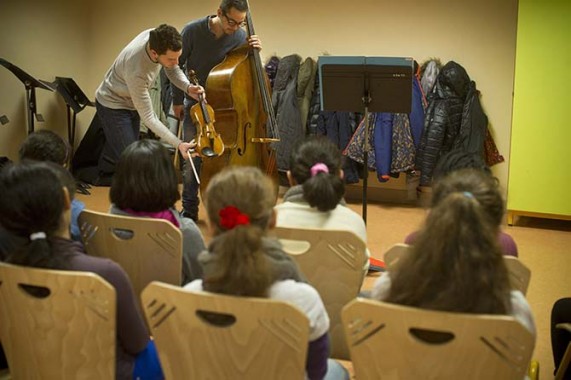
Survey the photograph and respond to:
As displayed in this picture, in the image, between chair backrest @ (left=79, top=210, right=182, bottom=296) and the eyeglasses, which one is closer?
chair backrest @ (left=79, top=210, right=182, bottom=296)

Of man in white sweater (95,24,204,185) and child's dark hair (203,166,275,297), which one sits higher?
man in white sweater (95,24,204,185)

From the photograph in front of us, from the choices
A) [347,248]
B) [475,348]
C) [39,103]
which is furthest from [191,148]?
[39,103]

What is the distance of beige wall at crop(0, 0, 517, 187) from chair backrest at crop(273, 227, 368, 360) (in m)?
3.67

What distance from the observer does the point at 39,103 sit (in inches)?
245

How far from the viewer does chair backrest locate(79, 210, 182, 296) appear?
1.96 meters

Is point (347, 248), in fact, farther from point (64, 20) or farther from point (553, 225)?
point (64, 20)

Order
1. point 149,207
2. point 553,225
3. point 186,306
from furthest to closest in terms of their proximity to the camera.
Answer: point 553,225 → point 149,207 → point 186,306

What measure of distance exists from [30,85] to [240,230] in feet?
15.9

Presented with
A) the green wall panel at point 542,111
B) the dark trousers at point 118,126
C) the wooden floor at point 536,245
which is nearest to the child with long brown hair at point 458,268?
the wooden floor at point 536,245

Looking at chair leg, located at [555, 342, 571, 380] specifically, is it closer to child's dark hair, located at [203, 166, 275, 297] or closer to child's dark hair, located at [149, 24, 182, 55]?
child's dark hair, located at [203, 166, 275, 297]

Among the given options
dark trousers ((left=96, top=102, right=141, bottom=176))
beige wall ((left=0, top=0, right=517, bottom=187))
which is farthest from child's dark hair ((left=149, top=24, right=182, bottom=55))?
beige wall ((left=0, top=0, right=517, bottom=187))

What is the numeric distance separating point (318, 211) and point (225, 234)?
837 mm

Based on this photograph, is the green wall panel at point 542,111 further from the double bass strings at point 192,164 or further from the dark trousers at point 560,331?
the dark trousers at point 560,331

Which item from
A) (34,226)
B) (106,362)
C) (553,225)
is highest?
(34,226)
